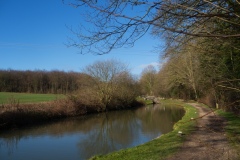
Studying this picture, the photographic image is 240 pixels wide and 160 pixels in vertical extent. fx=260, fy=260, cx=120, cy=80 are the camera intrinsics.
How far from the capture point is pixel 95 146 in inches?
599

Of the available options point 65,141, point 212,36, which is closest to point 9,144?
point 65,141

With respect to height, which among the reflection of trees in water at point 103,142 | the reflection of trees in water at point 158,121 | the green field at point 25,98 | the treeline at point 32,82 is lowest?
the reflection of trees in water at point 103,142

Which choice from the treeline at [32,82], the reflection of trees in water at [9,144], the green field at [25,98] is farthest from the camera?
the treeline at [32,82]

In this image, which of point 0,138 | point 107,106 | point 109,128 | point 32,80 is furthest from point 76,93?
point 32,80

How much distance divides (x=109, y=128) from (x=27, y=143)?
7.58 meters

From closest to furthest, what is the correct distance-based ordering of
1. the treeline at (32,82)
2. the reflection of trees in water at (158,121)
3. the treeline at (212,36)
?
1. the treeline at (212,36)
2. the reflection of trees in water at (158,121)
3. the treeline at (32,82)

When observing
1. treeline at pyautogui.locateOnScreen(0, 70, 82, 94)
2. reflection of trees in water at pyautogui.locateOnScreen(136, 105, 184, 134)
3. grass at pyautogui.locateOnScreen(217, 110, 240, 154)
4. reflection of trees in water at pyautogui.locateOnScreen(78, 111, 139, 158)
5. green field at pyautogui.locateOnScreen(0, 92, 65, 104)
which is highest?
treeline at pyautogui.locateOnScreen(0, 70, 82, 94)

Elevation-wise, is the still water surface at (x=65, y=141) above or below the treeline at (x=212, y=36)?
below

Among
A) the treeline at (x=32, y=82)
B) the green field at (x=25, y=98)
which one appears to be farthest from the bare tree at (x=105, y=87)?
the treeline at (x=32, y=82)

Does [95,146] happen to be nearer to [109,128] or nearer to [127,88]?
[109,128]

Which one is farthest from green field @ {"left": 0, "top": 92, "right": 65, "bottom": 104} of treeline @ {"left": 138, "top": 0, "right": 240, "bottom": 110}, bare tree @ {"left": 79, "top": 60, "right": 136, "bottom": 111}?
treeline @ {"left": 138, "top": 0, "right": 240, "bottom": 110}

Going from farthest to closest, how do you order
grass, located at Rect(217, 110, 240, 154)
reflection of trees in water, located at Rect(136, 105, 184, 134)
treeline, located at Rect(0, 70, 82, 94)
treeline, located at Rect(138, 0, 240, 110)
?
treeline, located at Rect(0, 70, 82, 94), reflection of trees in water, located at Rect(136, 105, 184, 134), grass, located at Rect(217, 110, 240, 154), treeline, located at Rect(138, 0, 240, 110)

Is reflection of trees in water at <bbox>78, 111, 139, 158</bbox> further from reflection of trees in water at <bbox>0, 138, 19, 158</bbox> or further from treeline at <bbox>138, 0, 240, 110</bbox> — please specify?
treeline at <bbox>138, 0, 240, 110</bbox>

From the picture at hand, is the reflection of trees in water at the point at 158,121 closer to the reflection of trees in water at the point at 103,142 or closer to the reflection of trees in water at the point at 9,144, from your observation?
the reflection of trees in water at the point at 103,142
